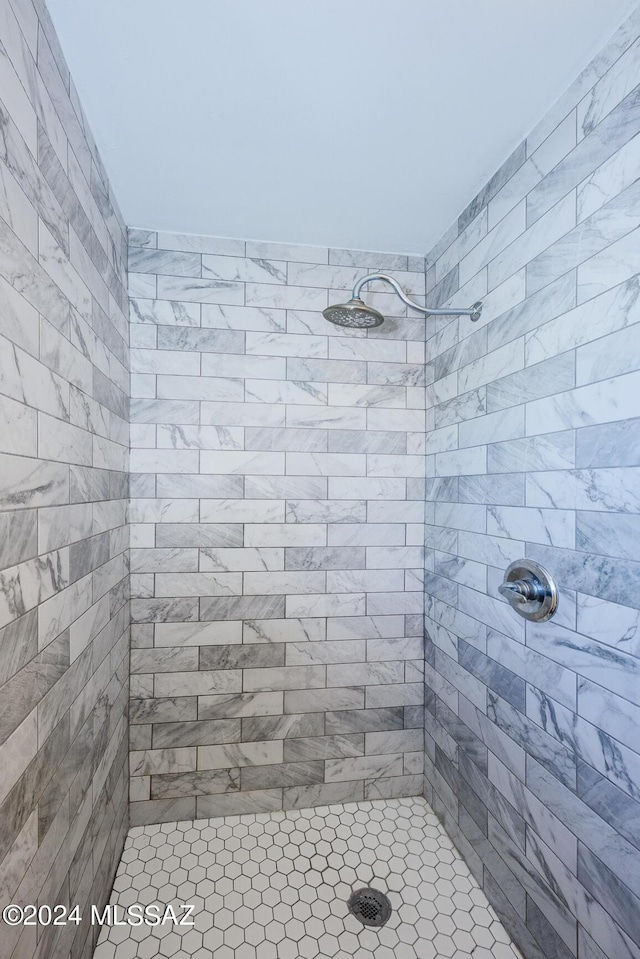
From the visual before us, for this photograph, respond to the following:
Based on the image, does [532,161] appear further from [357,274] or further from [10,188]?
[10,188]

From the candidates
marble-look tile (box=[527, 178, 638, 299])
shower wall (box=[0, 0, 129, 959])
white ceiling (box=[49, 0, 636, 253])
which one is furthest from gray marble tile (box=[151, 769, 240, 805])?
white ceiling (box=[49, 0, 636, 253])

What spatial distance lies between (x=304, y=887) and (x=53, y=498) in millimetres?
1489

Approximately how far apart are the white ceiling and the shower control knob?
125cm

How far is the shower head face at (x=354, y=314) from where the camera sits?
5.04ft

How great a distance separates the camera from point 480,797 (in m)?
1.48

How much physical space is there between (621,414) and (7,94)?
132 centimetres

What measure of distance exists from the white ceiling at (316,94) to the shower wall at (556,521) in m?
0.13

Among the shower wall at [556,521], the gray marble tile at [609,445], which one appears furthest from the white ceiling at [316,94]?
the gray marble tile at [609,445]

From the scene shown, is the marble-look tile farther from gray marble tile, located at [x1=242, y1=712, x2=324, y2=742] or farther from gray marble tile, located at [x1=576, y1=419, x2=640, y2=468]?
gray marble tile, located at [x1=242, y1=712, x2=324, y2=742]

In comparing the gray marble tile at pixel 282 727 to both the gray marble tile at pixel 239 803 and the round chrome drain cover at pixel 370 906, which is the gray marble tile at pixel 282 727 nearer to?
the gray marble tile at pixel 239 803

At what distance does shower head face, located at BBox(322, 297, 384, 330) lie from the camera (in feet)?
5.04

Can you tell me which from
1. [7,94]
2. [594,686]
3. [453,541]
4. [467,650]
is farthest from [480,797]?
[7,94]

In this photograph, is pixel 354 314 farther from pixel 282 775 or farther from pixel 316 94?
pixel 282 775

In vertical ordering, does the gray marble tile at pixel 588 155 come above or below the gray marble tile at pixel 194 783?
above
